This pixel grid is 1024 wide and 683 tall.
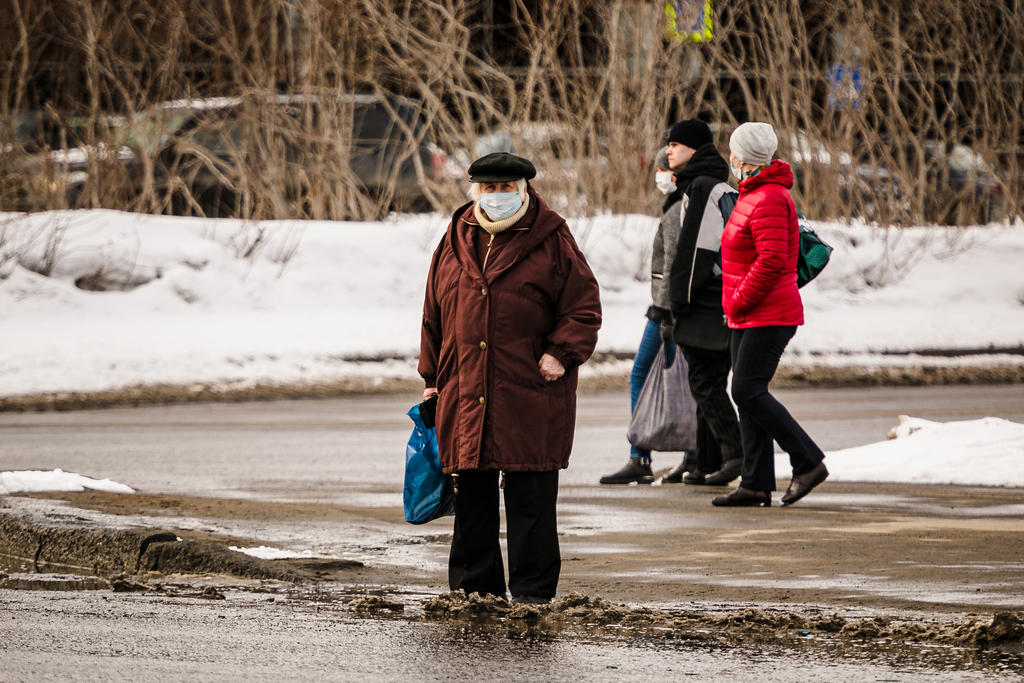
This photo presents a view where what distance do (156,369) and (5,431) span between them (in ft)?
9.19

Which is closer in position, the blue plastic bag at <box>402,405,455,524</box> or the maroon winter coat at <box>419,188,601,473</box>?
the maroon winter coat at <box>419,188,601,473</box>

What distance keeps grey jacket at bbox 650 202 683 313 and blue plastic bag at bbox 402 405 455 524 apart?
277cm

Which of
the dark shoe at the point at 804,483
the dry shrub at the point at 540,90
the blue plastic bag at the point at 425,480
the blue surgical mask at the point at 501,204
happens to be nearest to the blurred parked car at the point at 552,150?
the dry shrub at the point at 540,90

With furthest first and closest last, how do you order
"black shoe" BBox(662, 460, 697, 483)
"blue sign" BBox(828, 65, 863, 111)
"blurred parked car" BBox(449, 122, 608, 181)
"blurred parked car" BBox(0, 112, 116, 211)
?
1. "blue sign" BBox(828, 65, 863, 111)
2. "blurred parked car" BBox(449, 122, 608, 181)
3. "blurred parked car" BBox(0, 112, 116, 211)
4. "black shoe" BBox(662, 460, 697, 483)

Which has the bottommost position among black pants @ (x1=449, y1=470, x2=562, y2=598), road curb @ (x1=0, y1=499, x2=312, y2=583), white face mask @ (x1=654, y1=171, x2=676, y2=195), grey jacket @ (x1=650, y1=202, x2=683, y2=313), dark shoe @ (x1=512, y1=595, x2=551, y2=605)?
road curb @ (x1=0, y1=499, x2=312, y2=583)

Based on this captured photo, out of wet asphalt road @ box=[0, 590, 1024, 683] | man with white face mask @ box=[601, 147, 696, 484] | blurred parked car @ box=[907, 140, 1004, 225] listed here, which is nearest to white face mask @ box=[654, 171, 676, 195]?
man with white face mask @ box=[601, 147, 696, 484]

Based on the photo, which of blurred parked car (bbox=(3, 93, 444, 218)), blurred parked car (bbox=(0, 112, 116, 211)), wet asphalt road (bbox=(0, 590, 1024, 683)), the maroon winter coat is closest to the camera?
wet asphalt road (bbox=(0, 590, 1024, 683))

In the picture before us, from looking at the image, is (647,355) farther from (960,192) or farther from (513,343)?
(960,192)

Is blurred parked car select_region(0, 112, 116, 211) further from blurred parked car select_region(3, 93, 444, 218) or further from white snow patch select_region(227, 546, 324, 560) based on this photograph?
white snow patch select_region(227, 546, 324, 560)

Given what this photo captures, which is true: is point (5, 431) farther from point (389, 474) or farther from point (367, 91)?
point (367, 91)

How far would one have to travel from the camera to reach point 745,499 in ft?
24.4

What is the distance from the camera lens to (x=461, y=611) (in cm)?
513

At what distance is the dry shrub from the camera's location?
18.1 metres

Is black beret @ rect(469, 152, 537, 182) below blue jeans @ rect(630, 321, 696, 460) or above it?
above
